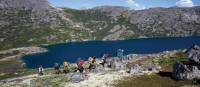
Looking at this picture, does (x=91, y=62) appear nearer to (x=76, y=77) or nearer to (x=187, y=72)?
(x=76, y=77)

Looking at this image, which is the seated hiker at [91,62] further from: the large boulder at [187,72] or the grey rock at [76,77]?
the large boulder at [187,72]

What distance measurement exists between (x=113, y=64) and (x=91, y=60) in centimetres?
723

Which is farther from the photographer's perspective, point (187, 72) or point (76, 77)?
point (76, 77)

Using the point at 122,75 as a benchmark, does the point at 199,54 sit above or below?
above

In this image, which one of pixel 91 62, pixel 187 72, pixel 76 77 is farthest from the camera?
pixel 91 62

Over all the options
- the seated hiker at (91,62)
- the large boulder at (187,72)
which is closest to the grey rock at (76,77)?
the seated hiker at (91,62)

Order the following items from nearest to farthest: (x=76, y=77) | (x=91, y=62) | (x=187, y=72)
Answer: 1. (x=187, y=72)
2. (x=76, y=77)
3. (x=91, y=62)

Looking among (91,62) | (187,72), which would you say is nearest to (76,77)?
(91,62)

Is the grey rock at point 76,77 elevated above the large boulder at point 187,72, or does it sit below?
below

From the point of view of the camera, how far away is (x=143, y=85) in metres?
53.4

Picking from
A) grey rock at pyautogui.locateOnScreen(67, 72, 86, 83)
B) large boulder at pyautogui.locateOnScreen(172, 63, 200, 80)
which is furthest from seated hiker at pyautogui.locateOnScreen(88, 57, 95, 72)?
large boulder at pyautogui.locateOnScreen(172, 63, 200, 80)

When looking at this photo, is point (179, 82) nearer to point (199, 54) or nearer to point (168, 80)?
point (168, 80)

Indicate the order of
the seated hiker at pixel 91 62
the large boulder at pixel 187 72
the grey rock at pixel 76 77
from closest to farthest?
the large boulder at pixel 187 72 < the grey rock at pixel 76 77 < the seated hiker at pixel 91 62

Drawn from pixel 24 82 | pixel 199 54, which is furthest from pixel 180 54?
pixel 24 82
